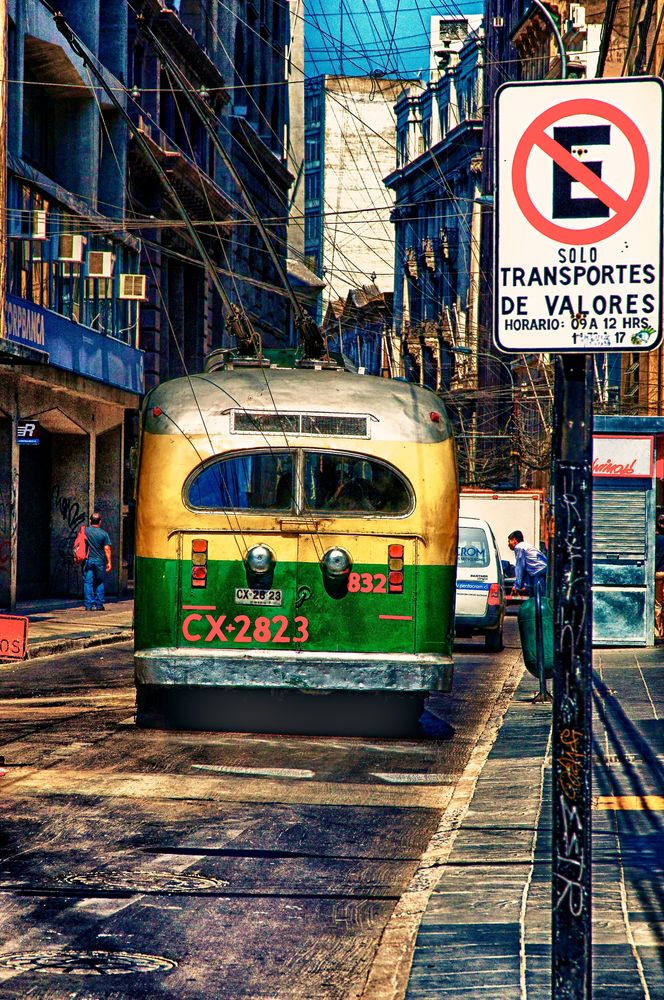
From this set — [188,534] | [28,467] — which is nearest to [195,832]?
[188,534]

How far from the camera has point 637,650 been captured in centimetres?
1986

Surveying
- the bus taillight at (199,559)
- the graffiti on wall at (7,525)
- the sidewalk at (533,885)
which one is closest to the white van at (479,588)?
the graffiti on wall at (7,525)

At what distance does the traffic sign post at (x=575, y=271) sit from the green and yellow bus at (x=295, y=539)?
26.9 ft

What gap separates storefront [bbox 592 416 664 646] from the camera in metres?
19.9

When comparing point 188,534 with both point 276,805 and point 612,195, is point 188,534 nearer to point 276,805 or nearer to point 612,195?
point 276,805

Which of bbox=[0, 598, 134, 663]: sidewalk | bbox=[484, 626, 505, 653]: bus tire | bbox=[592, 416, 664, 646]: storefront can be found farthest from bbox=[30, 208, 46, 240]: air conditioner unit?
bbox=[592, 416, 664, 646]: storefront

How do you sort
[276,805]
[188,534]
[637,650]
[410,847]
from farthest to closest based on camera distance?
[637,650] < [188,534] < [276,805] < [410,847]

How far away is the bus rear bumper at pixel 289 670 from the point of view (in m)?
12.1

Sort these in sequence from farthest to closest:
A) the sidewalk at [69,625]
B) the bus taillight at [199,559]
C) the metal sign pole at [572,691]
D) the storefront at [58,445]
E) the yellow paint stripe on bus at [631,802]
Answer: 1. the storefront at [58,445]
2. the sidewalk at [69,625]
3. the bus taillight at [199,559]
4. the yellow paint stripe on bus at [631,802]
5. the metal sign pole at [572,691]

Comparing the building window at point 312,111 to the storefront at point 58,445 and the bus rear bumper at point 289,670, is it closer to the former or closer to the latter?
the storefront at point 58,445

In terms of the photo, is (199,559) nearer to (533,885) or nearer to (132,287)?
(533,885)

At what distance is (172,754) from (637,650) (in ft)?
33.5

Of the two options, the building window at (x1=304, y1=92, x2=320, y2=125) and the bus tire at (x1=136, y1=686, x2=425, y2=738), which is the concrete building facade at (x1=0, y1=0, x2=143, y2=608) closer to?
the bus tire at (x1=136, y1=686, x2=425, y2=738)

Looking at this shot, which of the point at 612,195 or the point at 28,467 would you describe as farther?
the point at 28,467
